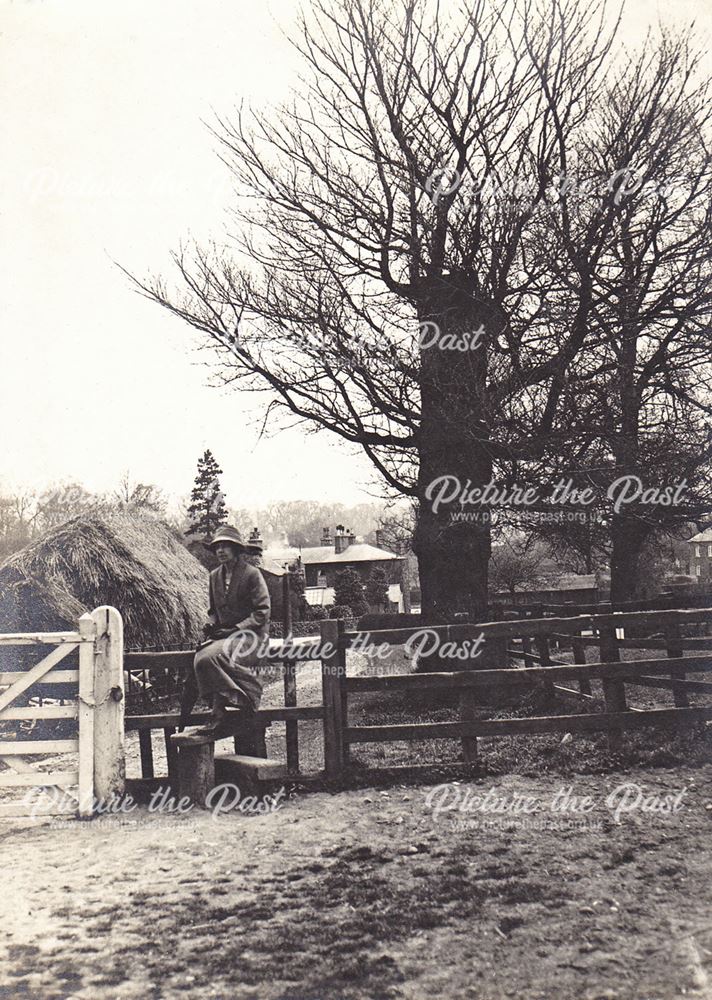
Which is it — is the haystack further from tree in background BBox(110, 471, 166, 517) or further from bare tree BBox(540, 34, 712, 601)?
tree in background BBox(110, 471, 166, 517)

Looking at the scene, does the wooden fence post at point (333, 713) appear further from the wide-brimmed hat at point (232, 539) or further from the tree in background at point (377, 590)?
the tree in background at point (377, 590)

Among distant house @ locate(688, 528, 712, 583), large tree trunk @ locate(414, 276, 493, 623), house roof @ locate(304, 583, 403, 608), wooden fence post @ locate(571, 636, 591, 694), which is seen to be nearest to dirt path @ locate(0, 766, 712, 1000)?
wooden fence post @ locate(571, 636, 591, 694)

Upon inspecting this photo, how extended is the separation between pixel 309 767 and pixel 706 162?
10.5m

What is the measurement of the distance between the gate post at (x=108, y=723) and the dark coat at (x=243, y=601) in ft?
3.03

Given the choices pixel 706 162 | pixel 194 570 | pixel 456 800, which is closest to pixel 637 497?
pixel 706 162

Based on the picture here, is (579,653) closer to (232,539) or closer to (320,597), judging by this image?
(232,539)

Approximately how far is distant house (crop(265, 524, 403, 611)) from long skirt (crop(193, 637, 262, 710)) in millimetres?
42784

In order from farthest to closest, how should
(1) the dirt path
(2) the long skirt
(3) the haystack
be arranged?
(3) the haystack → (2) the long skirt → (1) the dirt path

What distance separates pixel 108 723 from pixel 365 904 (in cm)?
293

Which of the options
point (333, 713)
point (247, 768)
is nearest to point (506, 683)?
point (333, 713)

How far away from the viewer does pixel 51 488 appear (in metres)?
48.1

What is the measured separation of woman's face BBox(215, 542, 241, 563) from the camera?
7039mm

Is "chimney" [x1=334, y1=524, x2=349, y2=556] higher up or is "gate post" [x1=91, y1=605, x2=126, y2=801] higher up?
"chimney" [x1=334, y1=524, x2=349, y2=556]

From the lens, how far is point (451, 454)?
474 inches
